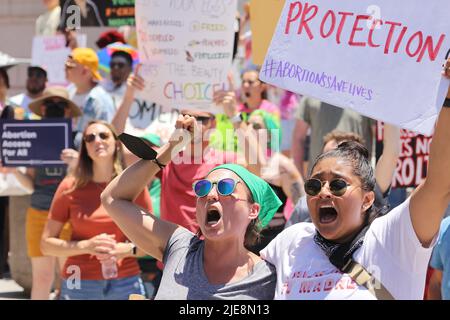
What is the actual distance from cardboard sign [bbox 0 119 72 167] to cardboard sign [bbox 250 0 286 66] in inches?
90.9

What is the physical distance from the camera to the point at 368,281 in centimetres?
342

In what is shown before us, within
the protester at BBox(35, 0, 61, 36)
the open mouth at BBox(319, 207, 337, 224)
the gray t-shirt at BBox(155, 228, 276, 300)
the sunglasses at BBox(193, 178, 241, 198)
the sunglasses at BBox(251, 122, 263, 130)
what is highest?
the sunglasses at BBox(193, 178, 241, 198)

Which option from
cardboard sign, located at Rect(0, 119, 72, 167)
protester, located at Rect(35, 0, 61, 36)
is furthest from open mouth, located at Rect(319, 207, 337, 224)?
protester, located at Rect(35, 0, 61, 36)

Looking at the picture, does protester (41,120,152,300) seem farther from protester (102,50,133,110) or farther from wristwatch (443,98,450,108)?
wristwatch (443,98,450,108)

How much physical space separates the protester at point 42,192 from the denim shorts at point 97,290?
1.59m

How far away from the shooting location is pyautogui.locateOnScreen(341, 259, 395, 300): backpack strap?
3.40 meters

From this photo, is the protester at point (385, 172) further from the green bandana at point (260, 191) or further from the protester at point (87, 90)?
the protester at point (87, 90)

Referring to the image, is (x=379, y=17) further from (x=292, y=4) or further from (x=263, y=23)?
(x=263, y=23)

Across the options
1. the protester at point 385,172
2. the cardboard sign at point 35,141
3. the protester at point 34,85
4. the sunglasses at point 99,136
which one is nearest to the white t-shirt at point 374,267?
the protester at point 385,172

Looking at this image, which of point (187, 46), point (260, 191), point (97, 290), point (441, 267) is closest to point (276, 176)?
point (187, 46)

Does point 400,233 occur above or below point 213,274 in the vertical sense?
above

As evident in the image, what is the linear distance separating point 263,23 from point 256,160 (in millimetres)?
1250

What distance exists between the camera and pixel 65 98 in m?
7.65

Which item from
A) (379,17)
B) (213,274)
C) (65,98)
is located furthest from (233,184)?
(65,98)
